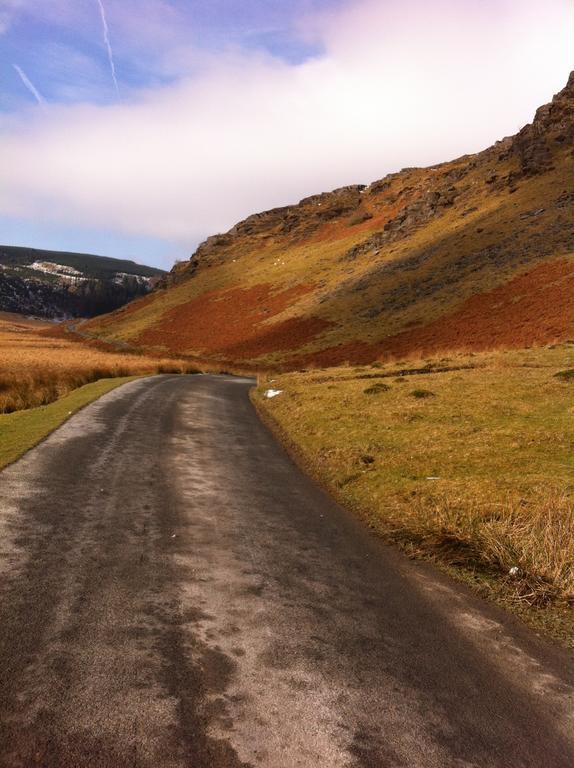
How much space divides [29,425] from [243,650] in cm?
1270

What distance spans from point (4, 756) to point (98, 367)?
36226 mm

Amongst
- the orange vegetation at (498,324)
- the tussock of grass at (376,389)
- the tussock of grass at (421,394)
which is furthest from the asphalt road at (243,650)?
the orange vegetation at (498,324)

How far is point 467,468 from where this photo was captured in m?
10.7

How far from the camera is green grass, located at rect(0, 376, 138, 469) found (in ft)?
38.3

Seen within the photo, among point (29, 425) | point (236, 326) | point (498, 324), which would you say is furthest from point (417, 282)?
point (29, 425)

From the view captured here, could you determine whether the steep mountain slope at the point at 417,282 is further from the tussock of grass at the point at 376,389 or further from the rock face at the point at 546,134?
the tussock of grass at the point at 376,389

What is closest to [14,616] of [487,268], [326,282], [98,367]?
[98,367]

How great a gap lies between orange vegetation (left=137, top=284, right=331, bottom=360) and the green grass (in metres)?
40.1

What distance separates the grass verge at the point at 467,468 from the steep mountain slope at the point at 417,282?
2193 centimetres

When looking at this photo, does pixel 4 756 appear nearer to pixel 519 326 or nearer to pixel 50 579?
pixel 50 579

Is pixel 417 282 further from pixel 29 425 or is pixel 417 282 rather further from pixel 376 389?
pixel 29 425

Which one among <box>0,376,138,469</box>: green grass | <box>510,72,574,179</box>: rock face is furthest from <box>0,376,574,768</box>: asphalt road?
<box>510,72,574,179</box>: rock face

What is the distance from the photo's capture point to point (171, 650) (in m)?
4.72

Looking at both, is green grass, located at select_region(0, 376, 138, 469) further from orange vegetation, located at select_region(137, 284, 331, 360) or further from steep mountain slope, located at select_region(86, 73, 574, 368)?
orange vegetation, located at select_region(137, 284, 331, 360)
